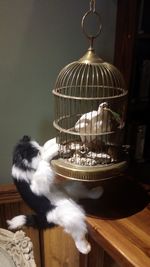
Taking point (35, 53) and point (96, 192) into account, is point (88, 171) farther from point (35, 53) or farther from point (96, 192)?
point (35, 53)

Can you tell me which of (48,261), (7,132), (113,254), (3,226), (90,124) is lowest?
(48,261)

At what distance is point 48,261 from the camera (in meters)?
1.29

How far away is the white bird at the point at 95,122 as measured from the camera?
0.86 metres

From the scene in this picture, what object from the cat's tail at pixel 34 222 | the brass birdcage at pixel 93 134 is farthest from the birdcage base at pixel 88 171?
the cat's tail at pixel 34 222

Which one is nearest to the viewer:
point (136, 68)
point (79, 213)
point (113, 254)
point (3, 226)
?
point (113, 254)

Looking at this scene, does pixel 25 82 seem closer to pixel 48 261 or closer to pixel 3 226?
pixel 3 226

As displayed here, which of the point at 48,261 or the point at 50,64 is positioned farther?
the point at 48,261

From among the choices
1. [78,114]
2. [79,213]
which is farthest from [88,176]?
[78,114]

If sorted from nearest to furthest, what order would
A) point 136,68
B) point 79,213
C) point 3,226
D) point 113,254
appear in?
point 113,254 < point 79,213 < point 136,68 < point 3,226

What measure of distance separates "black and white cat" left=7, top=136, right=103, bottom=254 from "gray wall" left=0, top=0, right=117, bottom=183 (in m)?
0.22

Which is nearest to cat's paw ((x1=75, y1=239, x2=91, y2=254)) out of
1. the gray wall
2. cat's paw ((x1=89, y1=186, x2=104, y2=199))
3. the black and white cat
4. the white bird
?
the black and white cat

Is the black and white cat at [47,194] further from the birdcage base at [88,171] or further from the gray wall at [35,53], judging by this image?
the gray wall at [35,53]

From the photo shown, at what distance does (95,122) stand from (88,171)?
150 millimetres

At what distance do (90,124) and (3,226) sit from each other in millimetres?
633
